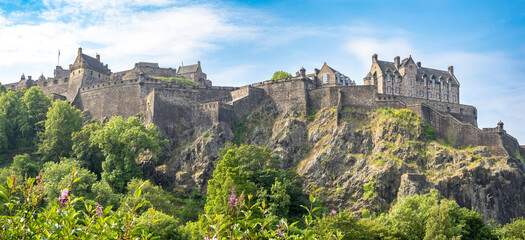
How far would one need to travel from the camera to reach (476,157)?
49531mm

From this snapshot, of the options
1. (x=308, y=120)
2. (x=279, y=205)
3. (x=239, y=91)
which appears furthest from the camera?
(x=239, y=91)

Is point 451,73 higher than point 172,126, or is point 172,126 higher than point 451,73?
point 451,73

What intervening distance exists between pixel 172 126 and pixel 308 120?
14555 millimetres

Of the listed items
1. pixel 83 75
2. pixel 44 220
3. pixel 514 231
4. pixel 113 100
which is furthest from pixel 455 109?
pixel 44 220

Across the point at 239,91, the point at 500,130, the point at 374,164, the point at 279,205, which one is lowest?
the point at 279,205

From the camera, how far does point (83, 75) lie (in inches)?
2719

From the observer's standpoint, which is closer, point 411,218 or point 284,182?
point 411,218

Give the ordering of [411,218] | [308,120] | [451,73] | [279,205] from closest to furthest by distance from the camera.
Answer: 1. [411,218]
2. [279,205]
3. [308,120]
4. [451,73]

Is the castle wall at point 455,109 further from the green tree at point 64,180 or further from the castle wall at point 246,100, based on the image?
the green tree at point 64,180

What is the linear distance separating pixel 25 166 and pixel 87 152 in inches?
230

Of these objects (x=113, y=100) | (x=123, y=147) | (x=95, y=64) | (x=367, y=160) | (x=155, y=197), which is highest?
(x=95, y=64)

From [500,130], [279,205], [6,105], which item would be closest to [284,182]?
[279,205]

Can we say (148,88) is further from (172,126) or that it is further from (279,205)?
(279,205)

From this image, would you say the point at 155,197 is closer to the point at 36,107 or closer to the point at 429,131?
the point at 36,107
